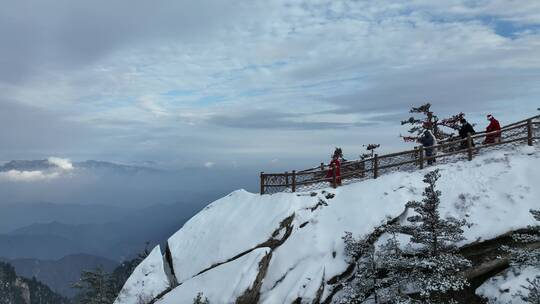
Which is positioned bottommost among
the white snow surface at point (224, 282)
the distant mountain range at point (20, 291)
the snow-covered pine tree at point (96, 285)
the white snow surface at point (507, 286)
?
the distant mountain range at point (20, 291)

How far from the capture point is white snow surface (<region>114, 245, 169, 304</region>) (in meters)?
21.9

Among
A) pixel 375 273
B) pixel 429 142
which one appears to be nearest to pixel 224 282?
pixel 375 273

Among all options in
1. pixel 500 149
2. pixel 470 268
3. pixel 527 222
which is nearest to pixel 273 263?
pixel 470 268

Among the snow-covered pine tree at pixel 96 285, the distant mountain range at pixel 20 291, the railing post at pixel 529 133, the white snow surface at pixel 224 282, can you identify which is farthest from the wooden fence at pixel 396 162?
the distant mountain range at pixel 20 291

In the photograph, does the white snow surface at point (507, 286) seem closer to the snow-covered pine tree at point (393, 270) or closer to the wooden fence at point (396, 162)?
the snow-covered pine tree at point (393, 270)

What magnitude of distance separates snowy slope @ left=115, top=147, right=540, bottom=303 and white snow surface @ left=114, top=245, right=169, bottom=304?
1.13 meters

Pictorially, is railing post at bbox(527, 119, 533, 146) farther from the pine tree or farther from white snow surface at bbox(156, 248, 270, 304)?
the pine tree

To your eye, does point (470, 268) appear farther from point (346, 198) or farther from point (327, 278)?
point (346, 198)

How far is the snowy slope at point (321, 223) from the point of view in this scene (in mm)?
18297

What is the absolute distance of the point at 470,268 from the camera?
53.6 feet

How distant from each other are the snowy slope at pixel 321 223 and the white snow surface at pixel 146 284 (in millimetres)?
1133

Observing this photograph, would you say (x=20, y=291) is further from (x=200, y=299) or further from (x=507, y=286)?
(x=507, y=286)

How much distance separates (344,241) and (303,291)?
2.61 metres

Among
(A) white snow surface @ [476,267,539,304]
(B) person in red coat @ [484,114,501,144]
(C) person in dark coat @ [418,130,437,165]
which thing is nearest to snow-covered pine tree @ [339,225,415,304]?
(A) white snow surface @ [476,267,539,304]
